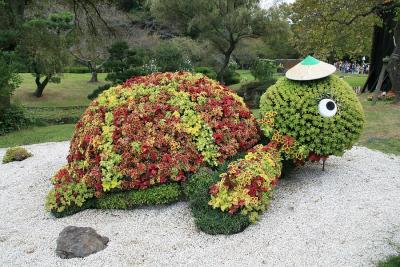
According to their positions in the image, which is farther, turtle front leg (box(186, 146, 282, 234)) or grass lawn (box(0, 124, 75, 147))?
grass lawn (box(0, 124, 75, 147))

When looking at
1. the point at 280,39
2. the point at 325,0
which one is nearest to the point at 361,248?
the point at 325,0

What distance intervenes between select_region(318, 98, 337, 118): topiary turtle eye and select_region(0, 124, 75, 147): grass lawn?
25.5ft

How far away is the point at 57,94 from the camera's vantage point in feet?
77.3

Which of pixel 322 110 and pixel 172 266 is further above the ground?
pixel 322 110

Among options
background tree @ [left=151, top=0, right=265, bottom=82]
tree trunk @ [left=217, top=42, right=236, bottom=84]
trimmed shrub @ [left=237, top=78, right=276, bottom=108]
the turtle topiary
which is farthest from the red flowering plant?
tree trunk @ [left=217, top=42, right=236, bottom=84]

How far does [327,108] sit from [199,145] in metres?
1.98

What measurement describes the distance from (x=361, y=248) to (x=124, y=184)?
10.3 feet

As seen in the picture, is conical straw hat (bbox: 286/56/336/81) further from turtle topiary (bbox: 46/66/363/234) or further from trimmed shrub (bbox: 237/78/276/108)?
trimmed shrub (bbox: 237/78/276/108)

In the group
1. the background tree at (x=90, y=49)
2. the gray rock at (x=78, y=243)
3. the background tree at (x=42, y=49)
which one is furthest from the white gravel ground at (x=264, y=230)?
the background tree at (x=90, y=49)

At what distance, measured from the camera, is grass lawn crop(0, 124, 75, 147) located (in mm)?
12163

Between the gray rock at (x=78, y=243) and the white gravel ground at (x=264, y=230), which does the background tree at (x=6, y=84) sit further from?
the gray rock at (x=78, y=243)

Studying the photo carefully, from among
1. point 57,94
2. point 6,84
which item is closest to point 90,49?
point 57,94

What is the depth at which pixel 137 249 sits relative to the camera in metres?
5.22

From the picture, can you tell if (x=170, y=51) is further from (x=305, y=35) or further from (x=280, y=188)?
(x=280, y=188)
